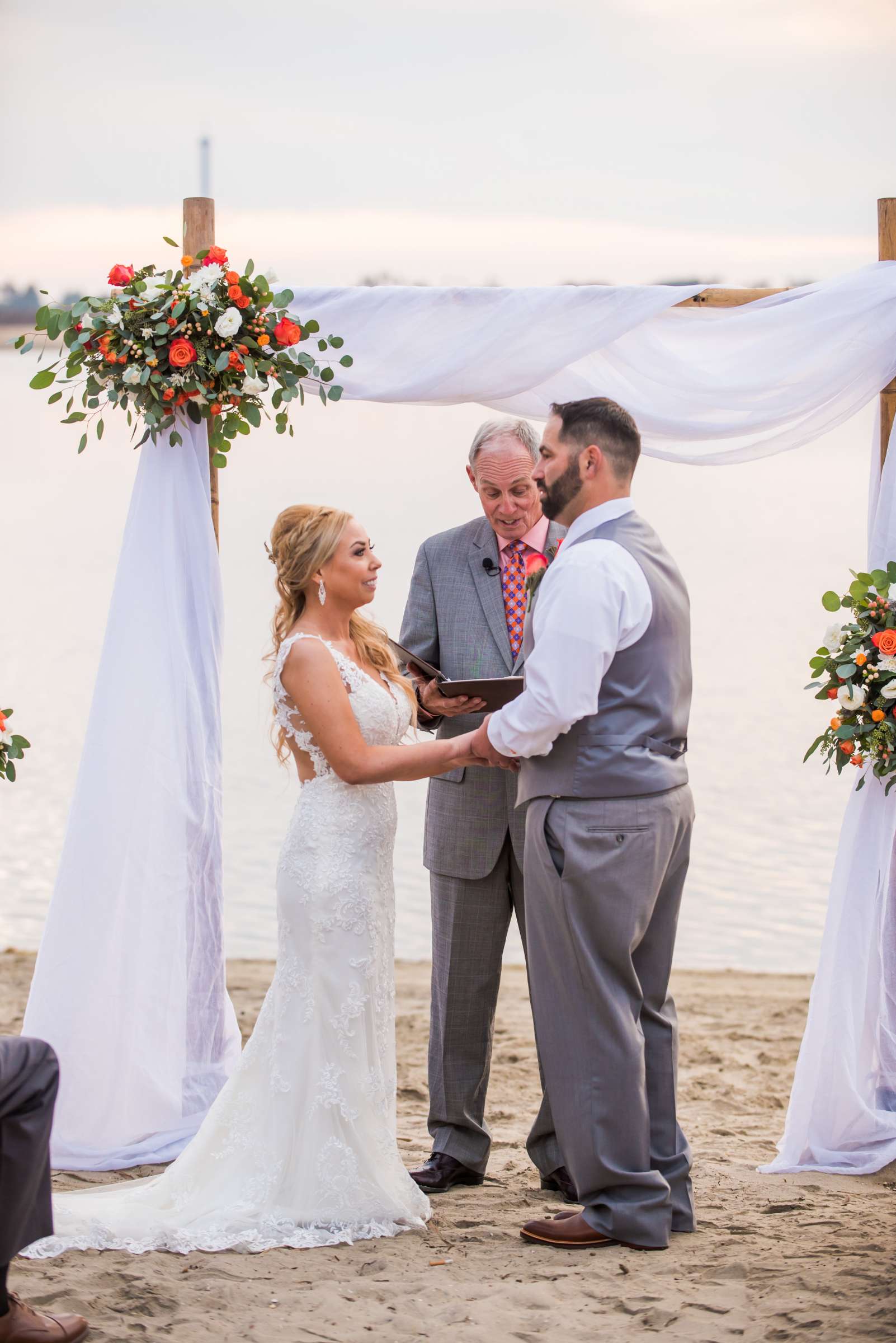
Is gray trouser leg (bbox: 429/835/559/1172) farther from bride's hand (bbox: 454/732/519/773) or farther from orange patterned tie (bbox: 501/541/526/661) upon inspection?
orange patterned tie (bbox: 501/541/526/661)

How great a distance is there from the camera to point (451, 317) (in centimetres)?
411

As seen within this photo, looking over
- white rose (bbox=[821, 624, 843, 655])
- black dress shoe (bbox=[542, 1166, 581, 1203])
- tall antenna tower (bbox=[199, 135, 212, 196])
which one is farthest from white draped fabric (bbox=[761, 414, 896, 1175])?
tall antenna tower (bbox=[199, 135, 212, 196])

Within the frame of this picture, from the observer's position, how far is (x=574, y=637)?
10.2 ft

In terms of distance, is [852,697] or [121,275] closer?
[852,697]

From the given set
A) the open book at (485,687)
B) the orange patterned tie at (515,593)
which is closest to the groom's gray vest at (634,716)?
the open book at (485,687)

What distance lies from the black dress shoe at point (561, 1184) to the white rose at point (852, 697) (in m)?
1.49

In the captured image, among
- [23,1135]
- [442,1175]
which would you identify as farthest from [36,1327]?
[442,1175]

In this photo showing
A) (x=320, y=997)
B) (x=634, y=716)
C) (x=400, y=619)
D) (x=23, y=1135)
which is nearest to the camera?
(x=23, y=1135)

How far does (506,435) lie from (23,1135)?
2.14 metres

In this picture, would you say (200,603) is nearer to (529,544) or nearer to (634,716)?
(529,544)

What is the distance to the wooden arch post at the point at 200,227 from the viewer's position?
4.20 metres

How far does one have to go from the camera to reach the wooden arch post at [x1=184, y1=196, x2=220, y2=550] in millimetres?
4195

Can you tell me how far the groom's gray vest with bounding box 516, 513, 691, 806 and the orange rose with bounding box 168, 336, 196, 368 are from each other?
1.27 m

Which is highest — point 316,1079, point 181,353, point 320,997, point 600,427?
point 181,353
